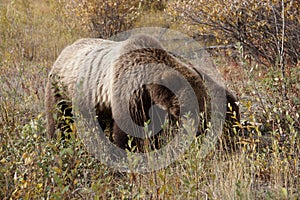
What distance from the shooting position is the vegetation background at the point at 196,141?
2976 mm

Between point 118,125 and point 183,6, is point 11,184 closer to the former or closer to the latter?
point 118,125

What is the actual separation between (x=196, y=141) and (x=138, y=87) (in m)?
1.11

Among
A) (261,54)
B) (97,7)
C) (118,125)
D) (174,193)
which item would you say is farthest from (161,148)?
(97,7)

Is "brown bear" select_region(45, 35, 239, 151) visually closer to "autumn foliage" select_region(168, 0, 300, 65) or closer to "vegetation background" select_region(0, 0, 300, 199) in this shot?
"vegetation background" select_region(0, 0, 300, 199)

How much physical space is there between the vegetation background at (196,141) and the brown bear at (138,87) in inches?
17.8

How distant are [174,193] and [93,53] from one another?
2378 mm

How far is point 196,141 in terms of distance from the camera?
3146mm

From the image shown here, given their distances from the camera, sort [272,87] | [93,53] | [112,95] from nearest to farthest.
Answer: [112,95]
[272,87]
[93,53]

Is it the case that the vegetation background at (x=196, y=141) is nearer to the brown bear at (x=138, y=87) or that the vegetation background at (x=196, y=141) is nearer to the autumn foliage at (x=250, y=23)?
Result: the autumn foliage at (x=250, y=23)

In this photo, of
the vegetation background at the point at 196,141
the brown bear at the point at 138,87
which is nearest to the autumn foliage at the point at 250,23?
the vegetation background at the point at 196,141

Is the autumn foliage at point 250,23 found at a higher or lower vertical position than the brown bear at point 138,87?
higher

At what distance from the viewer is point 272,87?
4.44 meters

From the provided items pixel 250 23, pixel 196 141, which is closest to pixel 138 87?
pixel 196 141

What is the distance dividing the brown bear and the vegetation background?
0.45 meters
